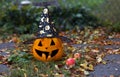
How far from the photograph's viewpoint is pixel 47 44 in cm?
677

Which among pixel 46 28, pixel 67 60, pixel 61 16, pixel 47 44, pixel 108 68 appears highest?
pixel 46 28

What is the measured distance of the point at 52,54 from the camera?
269 inches

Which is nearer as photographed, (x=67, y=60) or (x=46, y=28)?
(x=67, y=60)

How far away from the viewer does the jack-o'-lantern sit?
677 centimetres

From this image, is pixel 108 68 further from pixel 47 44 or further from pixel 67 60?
pixel 47 44

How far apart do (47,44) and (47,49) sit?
89 mm

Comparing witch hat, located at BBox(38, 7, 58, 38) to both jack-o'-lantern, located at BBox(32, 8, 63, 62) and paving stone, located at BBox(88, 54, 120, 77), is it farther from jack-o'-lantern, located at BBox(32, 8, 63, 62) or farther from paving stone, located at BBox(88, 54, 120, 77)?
paving stone, located at BBox(88, 54, 120, 77)

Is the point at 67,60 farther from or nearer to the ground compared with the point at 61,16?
farther from the ground

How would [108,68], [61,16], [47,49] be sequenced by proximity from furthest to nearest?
[61,16], [47,49], [108,68]

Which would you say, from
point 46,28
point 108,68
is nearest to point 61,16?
point 46,28

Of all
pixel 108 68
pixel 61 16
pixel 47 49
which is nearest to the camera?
pixel 108 68

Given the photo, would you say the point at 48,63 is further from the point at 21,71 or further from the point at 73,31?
the point at 73,31

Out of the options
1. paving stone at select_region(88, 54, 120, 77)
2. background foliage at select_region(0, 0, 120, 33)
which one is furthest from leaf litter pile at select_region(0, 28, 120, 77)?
background foliage at select_region(0, 0, 120, 33)

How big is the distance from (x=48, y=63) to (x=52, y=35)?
20.2 inches
